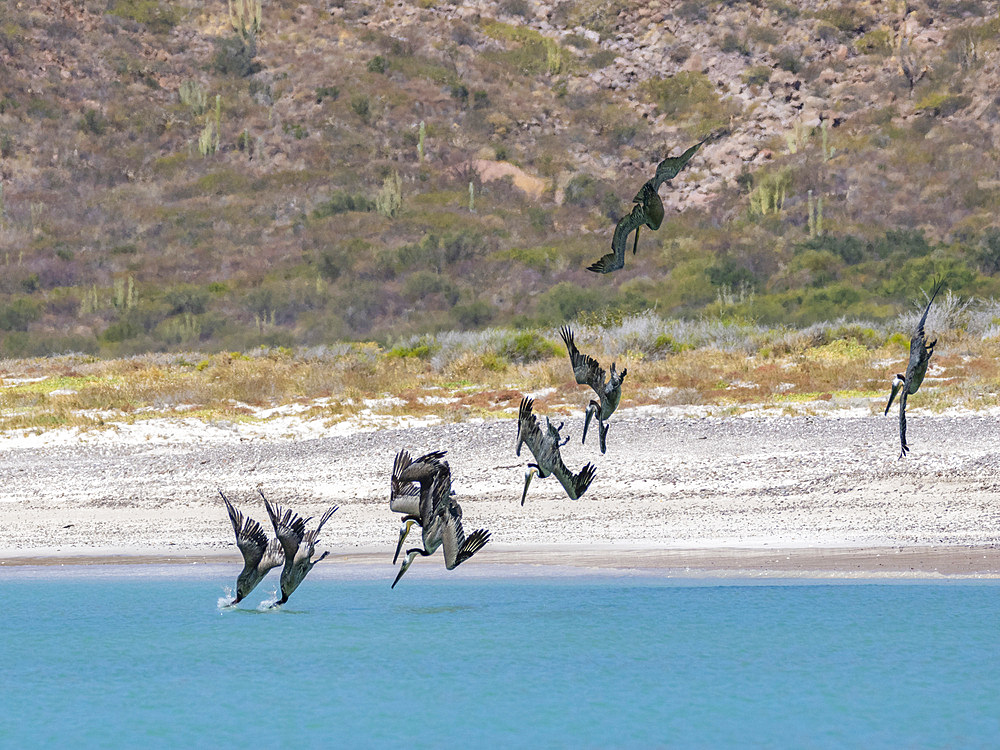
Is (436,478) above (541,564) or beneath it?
above

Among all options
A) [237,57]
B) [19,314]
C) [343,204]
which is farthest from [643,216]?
[237,57]

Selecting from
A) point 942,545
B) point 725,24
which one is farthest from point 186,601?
point 725,24

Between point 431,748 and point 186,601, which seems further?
point 186,601

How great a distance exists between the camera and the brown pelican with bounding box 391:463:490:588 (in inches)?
219

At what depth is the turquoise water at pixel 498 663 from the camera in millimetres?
6461

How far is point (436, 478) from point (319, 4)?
184 feet

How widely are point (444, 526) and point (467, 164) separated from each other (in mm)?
44071

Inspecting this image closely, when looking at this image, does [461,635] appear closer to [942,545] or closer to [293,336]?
[942,545]

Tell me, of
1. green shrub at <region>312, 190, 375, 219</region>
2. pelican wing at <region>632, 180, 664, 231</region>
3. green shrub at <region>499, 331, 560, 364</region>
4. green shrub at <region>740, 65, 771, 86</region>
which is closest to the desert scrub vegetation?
green shrub at <region>499, 331, 560, 364</region>

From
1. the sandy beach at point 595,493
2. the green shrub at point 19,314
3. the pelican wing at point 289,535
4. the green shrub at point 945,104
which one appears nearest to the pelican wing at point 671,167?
the pelican wing at point 289,535

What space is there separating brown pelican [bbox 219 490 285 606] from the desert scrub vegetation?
9877mm

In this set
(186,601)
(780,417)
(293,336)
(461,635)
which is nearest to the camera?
(461,635)

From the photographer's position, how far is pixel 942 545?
9.51 metres

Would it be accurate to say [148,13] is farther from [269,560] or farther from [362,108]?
[269,560]
